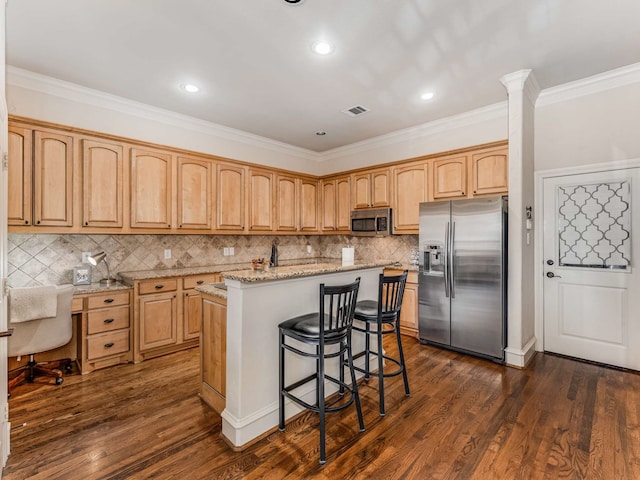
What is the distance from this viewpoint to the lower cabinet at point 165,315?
3.41m

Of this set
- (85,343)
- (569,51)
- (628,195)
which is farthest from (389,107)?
(85,343)

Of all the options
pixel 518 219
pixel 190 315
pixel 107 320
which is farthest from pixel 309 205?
pixel 107 320

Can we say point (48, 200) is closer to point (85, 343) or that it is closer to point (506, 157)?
point (85, 343)

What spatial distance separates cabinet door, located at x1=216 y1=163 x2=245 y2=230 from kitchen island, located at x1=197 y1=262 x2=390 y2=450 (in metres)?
2.08

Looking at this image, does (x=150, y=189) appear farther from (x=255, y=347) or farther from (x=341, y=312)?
(x=341, y=312)

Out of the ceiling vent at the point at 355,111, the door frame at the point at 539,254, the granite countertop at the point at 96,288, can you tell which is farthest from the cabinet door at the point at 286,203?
the door frame at the point at 539,254

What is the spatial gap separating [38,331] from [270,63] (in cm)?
310

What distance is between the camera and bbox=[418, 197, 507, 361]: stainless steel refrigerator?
335 cm

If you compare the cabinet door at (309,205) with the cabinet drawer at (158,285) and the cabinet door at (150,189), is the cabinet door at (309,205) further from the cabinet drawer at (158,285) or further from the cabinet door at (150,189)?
the cabinet drawer at (158,285)

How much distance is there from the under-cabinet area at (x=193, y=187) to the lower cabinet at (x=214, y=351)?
5.84 ft

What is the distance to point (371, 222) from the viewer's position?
487 centimetres

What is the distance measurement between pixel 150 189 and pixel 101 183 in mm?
480

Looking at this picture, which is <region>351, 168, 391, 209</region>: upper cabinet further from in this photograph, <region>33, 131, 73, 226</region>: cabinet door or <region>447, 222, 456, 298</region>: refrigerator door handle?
<region>33, 131, 73, 226</region>: cabinet door

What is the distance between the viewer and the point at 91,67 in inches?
115
